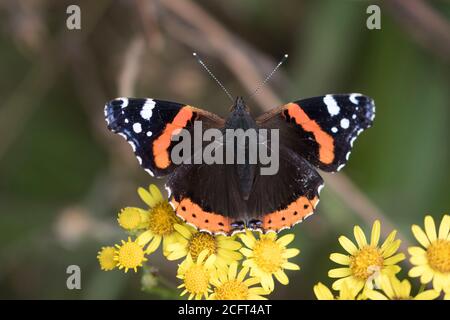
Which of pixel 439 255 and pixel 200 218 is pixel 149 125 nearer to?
pixel 200 218

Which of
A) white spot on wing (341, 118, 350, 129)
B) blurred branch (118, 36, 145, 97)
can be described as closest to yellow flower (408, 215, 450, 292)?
white spot on wing (341, 118, 350, 129)

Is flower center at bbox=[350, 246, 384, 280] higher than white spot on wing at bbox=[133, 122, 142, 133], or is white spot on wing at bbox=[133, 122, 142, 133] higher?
white spot on wing at bbox=[133, 122, 142, 133]

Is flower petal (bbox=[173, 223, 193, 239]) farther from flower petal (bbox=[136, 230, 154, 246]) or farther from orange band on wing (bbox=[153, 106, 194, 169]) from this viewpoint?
orange band on wing (bbox=[153, 106, 194, 169])

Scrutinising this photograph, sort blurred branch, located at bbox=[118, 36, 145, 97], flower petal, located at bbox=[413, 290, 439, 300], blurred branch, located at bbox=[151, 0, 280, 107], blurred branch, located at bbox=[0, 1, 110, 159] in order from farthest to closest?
blurred branch, located at bbox=[0, 1, 110, 159], blurred branch, located at bbox=[151, 0, 280, 107], blurred branch, located at bbox=[118, 36, 145, 97], flower petal, located at bbox=[413, 290, 439, 300]

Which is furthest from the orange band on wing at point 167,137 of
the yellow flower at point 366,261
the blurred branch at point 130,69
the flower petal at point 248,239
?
the yellow flower at point 366,261

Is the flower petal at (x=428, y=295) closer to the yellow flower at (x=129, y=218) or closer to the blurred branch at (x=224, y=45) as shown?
the yellow flower at (x=129, y=218)

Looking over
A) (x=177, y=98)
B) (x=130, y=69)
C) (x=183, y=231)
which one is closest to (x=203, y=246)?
(x=183, y=231)

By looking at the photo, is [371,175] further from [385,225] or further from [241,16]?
[241,16]
